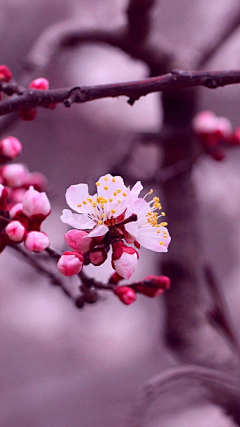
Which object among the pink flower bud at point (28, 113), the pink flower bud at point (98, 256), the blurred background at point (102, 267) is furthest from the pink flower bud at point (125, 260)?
the blurred background at point (102, 267)

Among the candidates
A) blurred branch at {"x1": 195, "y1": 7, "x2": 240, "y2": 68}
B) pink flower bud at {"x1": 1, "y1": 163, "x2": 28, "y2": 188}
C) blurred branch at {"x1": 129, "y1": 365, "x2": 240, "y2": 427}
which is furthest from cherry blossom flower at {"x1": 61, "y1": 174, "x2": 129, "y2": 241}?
blurred branch at {"x1": 195, "y1": 7, "x2": 240, "y2": 68}

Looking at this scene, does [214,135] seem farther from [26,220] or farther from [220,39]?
[26,220]

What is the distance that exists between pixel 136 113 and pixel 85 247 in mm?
586

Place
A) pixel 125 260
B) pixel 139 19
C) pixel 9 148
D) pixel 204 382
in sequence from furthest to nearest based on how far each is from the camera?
1. pixel 139 19
2. pixel 204 382
3. pixel 9 148
4. pixel 125 260

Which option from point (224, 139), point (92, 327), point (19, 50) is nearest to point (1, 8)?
point (19, 50)

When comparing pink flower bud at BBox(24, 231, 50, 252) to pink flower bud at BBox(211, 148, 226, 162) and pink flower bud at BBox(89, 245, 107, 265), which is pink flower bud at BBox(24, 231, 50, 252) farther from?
pink flower bud at BBox(211, 148, 226, 162)

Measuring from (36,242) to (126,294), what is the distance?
92mm

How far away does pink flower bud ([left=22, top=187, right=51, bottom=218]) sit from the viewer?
242 millimetres

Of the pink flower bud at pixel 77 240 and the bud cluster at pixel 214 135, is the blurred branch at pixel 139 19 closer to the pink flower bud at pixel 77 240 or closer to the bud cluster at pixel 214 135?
the bud cluster at pixel 214 135

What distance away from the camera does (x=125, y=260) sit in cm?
21

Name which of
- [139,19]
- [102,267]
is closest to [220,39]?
[139,19]

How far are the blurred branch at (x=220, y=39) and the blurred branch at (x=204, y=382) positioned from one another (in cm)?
47

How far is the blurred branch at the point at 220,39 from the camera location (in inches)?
23.4

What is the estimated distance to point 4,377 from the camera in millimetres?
608
